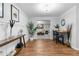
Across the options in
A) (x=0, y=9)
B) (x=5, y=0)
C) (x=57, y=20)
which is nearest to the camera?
(x=5, y=0)

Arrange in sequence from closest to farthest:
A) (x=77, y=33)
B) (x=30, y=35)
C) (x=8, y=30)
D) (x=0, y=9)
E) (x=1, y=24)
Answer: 1. (x=0, y=9)
2. (x=1, y=24)
3. (x=8, y=30)
4. (x=77, y=33)
5. (x=30, y=35)

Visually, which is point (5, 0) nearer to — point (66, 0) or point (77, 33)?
point (66, 0)

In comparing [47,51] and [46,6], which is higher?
[46,6]

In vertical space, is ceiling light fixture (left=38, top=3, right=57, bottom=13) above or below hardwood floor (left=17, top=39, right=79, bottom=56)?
above

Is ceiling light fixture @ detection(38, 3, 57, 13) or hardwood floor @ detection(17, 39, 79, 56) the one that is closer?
hardwood floor @ detection(17, 39, 79, 56)

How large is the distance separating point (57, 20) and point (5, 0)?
265 inches

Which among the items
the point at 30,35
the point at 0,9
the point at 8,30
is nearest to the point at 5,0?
the point at 0,9

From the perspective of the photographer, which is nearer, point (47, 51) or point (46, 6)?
point (47, 51)

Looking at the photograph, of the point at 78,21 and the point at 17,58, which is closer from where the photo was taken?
the point at 17,58

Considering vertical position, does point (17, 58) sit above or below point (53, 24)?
below

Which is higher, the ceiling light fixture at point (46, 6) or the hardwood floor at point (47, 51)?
the ceiling light fixture at point (46, 6)

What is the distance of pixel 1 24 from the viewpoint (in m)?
2.33

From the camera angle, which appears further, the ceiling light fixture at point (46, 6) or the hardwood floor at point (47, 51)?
the ceiling light fixture at point (46, 6)

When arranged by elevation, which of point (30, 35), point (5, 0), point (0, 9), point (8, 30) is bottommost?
point (30, 35)
